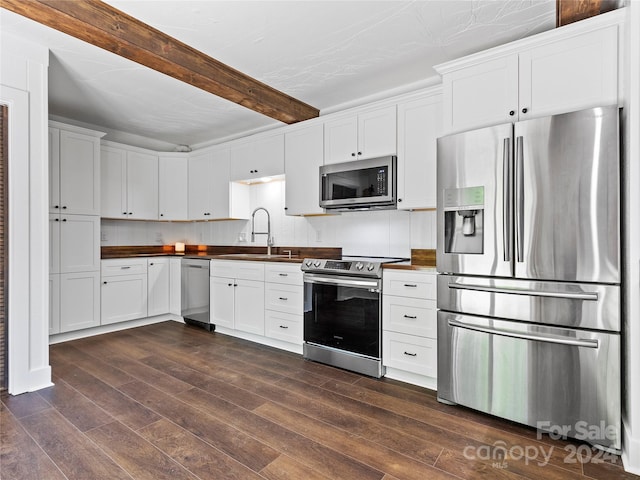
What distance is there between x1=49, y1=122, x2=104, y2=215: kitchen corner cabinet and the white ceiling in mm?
317

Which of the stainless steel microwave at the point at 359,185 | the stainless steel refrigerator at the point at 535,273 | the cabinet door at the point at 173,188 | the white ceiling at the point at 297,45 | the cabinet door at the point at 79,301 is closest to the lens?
the stainless steel refrigerator at the point at 535,273

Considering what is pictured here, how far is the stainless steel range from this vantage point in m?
2.95

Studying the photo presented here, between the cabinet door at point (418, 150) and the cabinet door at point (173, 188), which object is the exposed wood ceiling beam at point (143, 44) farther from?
the cabinet door at point (173, 188)

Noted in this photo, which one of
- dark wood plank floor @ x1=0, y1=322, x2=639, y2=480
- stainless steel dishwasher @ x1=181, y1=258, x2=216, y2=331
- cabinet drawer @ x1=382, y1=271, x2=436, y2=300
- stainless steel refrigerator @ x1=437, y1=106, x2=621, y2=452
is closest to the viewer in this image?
dark wood plank floor @ x1=0, y1=322, x2=639, y2=480

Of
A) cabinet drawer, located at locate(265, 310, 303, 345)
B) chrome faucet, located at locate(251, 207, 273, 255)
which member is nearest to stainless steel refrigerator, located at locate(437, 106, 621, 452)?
Result: cabinet drawer, located at locate(265, 310, 303, 345)

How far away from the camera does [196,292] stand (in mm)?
4496

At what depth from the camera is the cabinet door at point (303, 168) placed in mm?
3742

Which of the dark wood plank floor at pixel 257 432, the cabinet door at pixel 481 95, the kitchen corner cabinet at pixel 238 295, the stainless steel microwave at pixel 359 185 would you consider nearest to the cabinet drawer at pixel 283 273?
the kitchen corner cabinet at pixel 238 295

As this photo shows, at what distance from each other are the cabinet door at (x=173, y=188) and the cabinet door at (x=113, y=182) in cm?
49

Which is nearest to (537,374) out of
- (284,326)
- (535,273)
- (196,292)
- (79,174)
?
(535,273)

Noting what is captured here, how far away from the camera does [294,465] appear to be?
180 cm

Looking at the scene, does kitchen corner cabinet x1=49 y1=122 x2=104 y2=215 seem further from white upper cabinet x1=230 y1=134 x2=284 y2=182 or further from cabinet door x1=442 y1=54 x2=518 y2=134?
cabinet door x1=442 y1=54 x2=518 y2=134

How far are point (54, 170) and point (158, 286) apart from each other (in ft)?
5.74

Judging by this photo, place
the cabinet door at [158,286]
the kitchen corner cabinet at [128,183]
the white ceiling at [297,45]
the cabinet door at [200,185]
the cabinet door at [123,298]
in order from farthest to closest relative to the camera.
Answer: the cabinet door at [200,185], the cabinet door at [158,286], the kitchen corner cabinet at [128,183], the cabinet door at [123,298], the white ceiling at [297,45]
